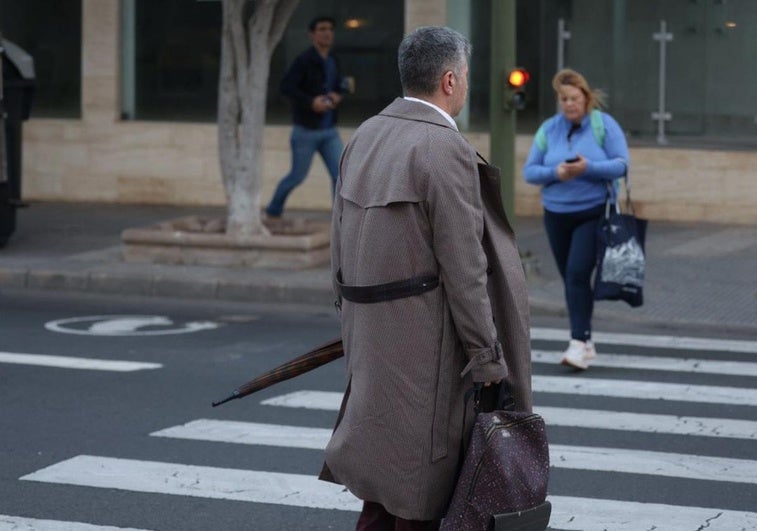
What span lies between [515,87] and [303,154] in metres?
2.51

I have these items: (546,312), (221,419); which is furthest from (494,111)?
(221,419)

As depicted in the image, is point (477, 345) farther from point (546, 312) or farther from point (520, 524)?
point (546, 312)

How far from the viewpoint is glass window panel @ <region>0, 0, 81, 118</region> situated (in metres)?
17.9

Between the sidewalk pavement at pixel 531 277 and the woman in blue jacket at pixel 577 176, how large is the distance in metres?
2.10

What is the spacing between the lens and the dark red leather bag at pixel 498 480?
402 centimetres

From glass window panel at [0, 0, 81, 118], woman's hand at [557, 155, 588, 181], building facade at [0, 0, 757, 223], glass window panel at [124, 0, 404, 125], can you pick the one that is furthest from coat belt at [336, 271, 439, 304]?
glass window panel at [0, 0, 81, 118]

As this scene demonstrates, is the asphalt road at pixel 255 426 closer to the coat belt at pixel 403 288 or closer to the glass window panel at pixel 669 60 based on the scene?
the coat belt at pixel 403 288

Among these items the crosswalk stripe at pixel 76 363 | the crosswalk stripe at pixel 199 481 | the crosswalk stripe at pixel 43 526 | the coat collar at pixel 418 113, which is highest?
the coat collar at pixel 418 113

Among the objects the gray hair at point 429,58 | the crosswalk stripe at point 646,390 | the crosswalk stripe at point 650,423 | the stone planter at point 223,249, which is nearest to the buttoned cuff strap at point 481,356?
the gray hair at point 429,58

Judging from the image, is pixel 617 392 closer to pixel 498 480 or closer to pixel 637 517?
pixel 637 517

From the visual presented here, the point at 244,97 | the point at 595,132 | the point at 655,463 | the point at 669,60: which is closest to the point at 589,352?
the point at 595,132

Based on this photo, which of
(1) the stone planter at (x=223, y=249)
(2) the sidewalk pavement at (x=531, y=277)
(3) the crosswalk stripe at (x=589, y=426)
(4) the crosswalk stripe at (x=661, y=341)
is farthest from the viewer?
(1) the stone planter at (x=223, y=249)

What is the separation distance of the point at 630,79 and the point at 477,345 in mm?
12411

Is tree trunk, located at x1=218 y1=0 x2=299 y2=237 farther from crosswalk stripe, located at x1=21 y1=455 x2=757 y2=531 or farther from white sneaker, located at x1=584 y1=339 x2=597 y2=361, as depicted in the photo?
crosswalk stripe, located at x1=21 y1=455 x2=757 y2=531
